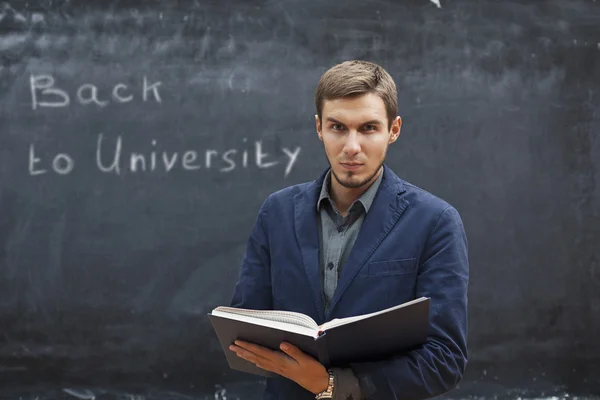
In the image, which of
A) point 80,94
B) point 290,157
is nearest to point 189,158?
point 290,157

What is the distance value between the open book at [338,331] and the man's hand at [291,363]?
0.01 m

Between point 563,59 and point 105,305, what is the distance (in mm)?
2645

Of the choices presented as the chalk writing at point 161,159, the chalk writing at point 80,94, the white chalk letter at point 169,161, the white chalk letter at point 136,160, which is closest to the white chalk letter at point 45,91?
the chalk writing at point 80,94

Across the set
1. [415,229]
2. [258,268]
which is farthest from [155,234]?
[415,229]

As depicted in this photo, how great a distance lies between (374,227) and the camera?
189cm

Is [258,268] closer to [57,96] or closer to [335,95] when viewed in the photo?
[335,95]

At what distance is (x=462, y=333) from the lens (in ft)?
6.01

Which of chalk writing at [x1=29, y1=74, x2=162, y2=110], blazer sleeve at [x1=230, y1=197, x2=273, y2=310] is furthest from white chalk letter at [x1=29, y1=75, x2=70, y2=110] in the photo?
blazer sleeve at [x1=230, y1=197, x2=273, y2=310]

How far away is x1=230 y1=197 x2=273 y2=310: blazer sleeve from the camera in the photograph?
1996mm

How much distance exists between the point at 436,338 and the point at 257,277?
18.9 inches

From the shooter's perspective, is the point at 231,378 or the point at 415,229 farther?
the point at 231,378

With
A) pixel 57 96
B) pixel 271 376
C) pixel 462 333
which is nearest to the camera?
pixel 462 333

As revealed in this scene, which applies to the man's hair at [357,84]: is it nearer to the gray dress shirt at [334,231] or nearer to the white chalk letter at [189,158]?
the gray dress shirt at [334,231]

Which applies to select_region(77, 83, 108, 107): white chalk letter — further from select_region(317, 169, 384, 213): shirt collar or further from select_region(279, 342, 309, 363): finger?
select_region(279, 342, 309, 363): finger
